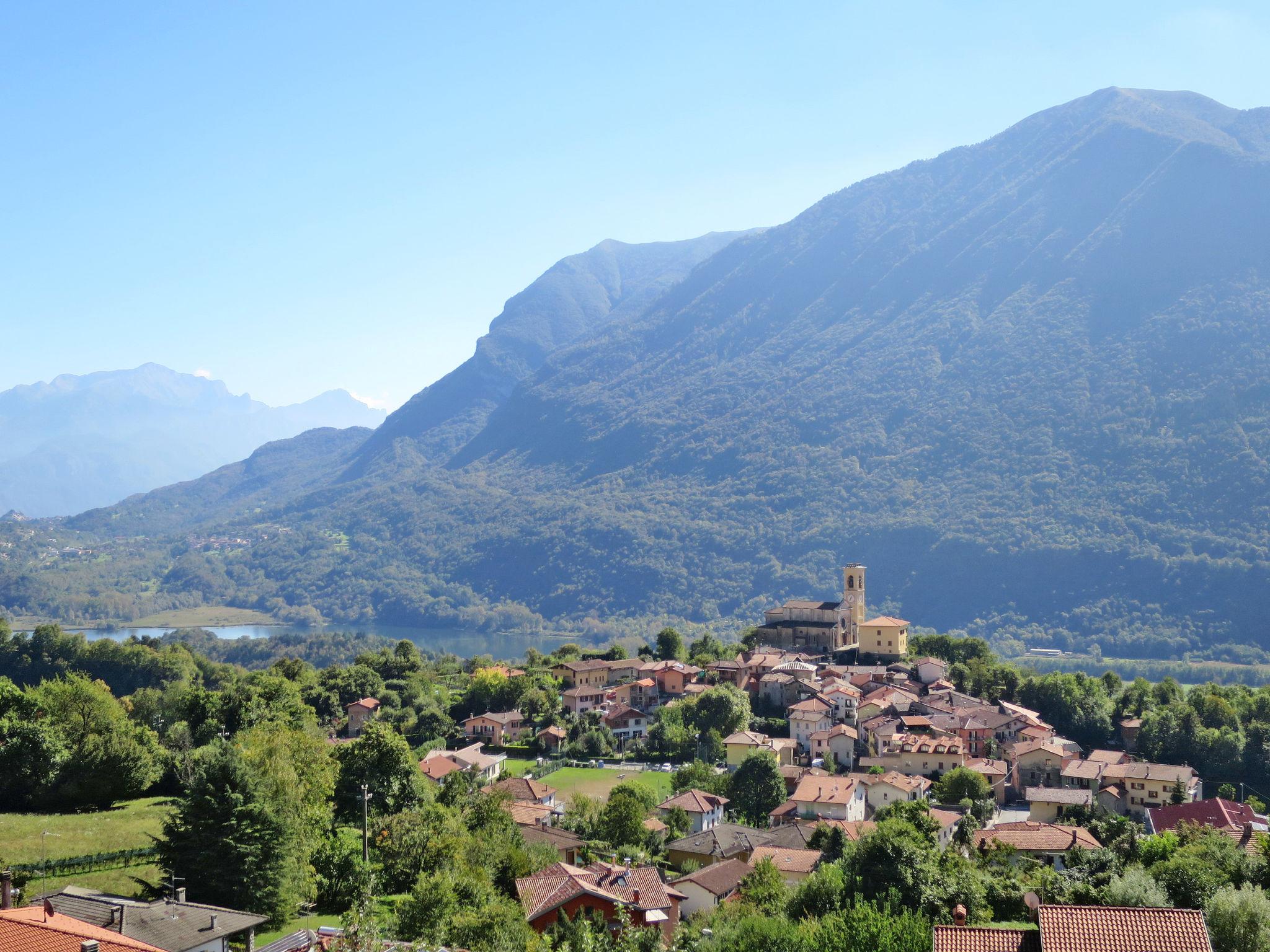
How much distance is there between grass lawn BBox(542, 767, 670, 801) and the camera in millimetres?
40531

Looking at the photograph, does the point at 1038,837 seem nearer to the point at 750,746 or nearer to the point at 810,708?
the point at 750,746

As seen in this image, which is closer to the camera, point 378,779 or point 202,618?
point 378,779

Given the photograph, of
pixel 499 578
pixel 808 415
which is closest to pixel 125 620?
pixel 499 578

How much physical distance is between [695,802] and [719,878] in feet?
28.9

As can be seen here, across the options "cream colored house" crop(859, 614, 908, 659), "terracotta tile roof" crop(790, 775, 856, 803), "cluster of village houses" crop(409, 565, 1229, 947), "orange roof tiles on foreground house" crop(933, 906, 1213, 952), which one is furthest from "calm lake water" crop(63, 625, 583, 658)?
"orange roof tiles on foreground house" crop(933, 906, 1213, 952)

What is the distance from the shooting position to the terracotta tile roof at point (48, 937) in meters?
14.3

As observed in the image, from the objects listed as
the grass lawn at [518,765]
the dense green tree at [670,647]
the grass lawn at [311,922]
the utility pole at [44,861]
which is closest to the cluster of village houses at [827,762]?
the grass lawn at [518,765]

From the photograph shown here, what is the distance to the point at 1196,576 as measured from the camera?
12288 centimetres

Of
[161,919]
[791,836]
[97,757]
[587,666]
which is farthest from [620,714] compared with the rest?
[161,919]

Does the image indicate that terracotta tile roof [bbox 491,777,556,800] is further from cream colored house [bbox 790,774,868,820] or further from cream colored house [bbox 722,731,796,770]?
cream colored house [bbox 790,774,868,820]

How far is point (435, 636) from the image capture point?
152000 millimetres

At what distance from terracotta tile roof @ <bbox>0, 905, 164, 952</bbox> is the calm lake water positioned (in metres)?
101

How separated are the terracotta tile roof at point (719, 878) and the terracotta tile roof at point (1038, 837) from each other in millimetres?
6844

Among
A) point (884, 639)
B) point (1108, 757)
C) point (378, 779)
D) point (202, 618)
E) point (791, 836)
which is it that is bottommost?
point (202, 618)
